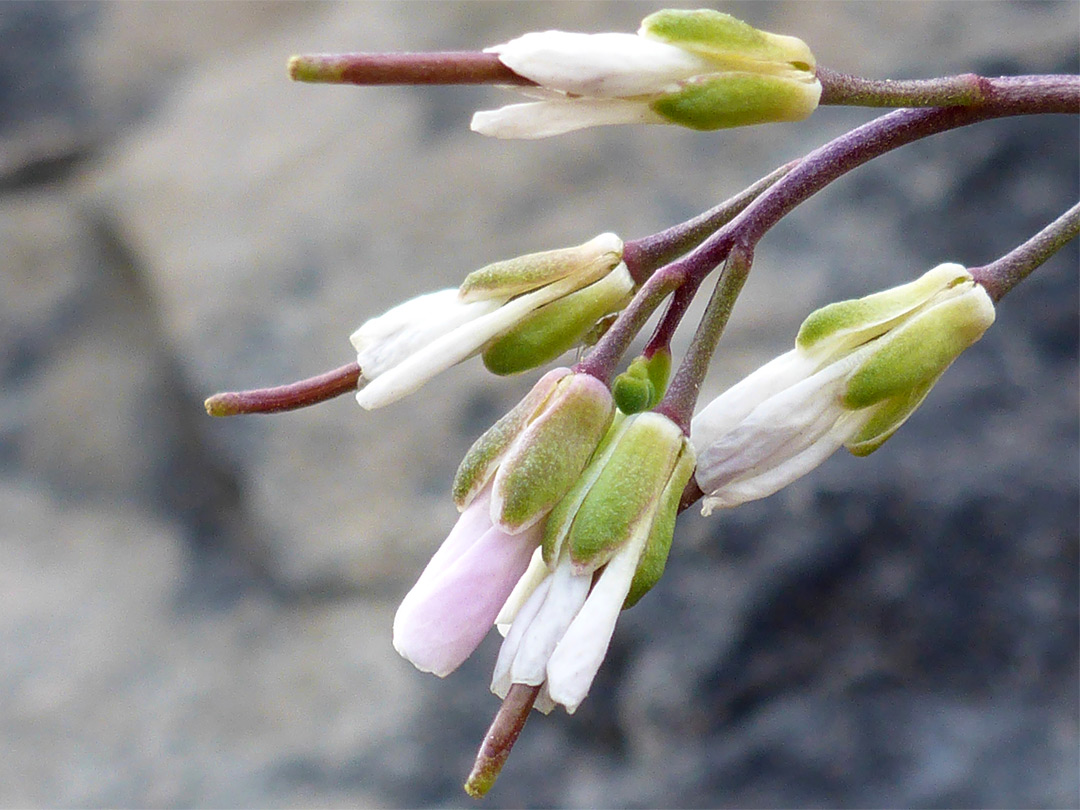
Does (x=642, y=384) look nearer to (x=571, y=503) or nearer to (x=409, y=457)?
(x=571, y=503)

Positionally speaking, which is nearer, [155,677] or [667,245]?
[667,245]

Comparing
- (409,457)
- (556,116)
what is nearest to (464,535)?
(556,116)

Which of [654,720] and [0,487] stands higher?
[0,487]

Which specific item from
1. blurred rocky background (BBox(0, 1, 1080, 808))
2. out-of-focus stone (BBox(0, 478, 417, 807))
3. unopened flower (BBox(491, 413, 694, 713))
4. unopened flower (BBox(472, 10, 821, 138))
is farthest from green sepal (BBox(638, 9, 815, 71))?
out-of-focus stone (BBox(0, 478, 417, 807))

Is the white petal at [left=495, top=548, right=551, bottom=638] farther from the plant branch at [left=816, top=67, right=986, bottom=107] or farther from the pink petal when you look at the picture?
the plant branch at [left=816, top=67, right=986, bottom=107]

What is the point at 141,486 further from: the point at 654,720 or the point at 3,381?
the point at 654,720

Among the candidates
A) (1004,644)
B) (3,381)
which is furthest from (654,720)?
(3,381)
